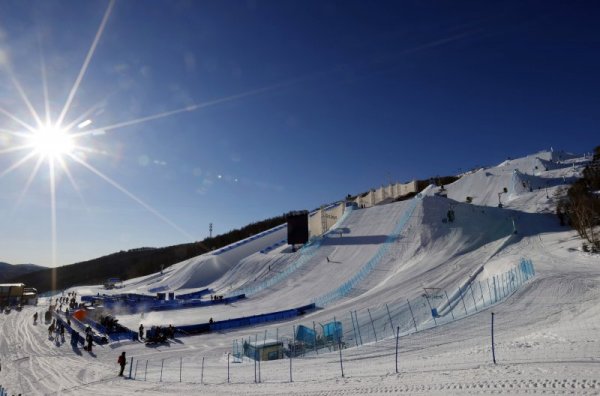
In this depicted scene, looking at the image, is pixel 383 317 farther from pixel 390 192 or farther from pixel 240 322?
pixel 390 192

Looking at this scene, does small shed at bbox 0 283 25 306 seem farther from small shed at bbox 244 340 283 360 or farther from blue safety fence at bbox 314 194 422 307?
small shed at bbox 244 340 283 360

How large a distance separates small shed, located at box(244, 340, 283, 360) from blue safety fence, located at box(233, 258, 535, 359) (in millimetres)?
337

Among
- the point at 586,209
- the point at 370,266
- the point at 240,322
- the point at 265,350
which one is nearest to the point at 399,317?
the point at 265,350

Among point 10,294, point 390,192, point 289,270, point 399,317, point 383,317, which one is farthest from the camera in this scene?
point 390,192

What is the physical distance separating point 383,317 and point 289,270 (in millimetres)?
21541

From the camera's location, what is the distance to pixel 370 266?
126 ft

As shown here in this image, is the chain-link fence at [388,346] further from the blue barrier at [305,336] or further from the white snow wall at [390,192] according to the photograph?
the white snow wall at [390,192]

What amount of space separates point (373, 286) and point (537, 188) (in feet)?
127

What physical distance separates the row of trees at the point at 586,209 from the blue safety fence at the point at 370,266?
16030mm

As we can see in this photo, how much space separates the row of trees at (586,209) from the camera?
29.4 metres

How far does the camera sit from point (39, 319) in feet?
113

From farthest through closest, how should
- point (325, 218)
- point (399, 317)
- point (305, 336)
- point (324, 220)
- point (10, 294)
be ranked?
point (325, 218), point (324, 220), point (10, 294), point (399, 317), point (305, 336)

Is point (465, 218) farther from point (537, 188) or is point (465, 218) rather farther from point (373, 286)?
point (537, 188)

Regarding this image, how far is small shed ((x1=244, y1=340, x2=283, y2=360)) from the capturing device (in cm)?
1799
